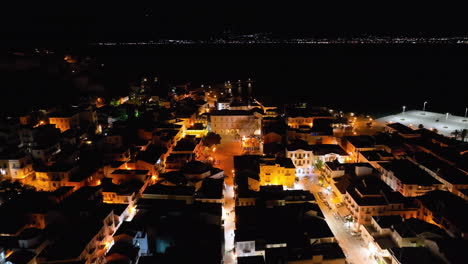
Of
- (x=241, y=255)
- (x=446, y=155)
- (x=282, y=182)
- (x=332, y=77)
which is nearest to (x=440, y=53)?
(x=332, y=77)

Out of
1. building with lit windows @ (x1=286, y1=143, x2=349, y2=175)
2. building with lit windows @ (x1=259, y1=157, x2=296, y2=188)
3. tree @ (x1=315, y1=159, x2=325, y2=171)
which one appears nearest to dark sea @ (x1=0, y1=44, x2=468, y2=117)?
building with lit windows @ (x1=286, y1=143, x2=349, y2=175)

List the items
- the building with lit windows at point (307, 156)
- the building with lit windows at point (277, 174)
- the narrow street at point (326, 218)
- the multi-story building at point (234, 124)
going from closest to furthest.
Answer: the narrow street at point (326, 218) < the building with lit windows at point (277, 174) < the building with lit windows at point (307, 156) < the multi-story building at point (234, 124)

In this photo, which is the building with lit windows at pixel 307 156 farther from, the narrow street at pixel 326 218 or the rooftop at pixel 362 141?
the rooftop at pixel 362 141

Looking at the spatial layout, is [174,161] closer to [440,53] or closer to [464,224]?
[464,224]

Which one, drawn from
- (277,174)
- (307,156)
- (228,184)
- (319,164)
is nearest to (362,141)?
(319,164)

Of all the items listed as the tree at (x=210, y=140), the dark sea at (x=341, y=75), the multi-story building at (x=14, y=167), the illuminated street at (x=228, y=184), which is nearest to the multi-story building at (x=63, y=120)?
the multi-story building at (x=14, y=167)

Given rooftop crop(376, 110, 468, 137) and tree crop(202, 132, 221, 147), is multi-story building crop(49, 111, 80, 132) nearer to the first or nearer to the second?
tree crop(202, 132, 221, 147)
